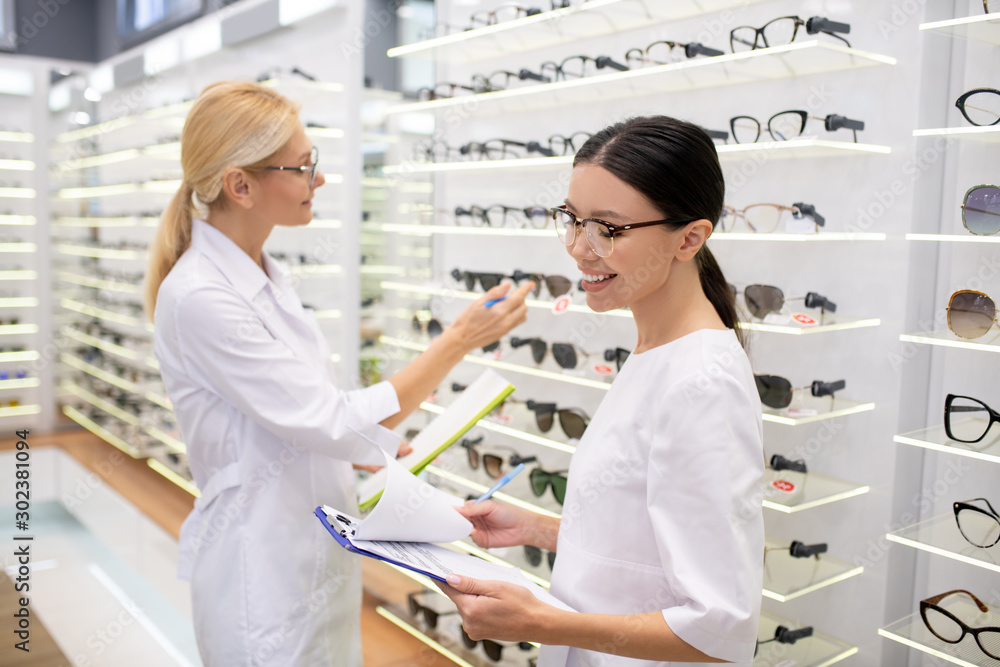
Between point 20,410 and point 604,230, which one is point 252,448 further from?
point 20,410

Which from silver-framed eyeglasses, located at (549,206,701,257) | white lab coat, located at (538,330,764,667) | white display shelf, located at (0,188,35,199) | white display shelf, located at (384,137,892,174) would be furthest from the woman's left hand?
white display shelf, located at (0,188,35,199)

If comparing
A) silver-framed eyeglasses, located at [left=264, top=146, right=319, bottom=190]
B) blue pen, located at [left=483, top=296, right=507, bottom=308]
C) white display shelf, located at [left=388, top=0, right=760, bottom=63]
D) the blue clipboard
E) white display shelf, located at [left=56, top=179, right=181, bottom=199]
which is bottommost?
the blue clipboard

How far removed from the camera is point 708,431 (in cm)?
114

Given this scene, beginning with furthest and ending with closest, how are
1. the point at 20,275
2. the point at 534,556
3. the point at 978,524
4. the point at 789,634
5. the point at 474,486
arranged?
the point at 20,275 < the point at 474,486 < the point at 534,556 < the point at 789,634 < the point at 978,524

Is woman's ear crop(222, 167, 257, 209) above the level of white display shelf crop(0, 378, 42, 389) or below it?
above

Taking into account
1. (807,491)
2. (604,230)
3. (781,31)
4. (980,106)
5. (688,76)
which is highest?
(781,31)

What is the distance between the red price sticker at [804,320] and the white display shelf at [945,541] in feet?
2.02

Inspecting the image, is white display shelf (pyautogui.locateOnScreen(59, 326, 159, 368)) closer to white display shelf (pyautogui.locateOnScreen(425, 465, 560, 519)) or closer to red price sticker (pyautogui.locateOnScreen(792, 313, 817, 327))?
white display shelf (pyautogui.locateOnScreen(425, 465, 560, 519))

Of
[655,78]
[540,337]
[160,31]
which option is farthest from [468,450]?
[160,31]

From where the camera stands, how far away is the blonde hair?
190cm

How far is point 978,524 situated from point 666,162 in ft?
4.80

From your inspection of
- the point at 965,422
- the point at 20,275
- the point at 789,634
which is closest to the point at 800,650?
the point at 789,634

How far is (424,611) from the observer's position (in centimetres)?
364

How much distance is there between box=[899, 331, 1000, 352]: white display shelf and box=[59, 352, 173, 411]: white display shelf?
5.04 m
